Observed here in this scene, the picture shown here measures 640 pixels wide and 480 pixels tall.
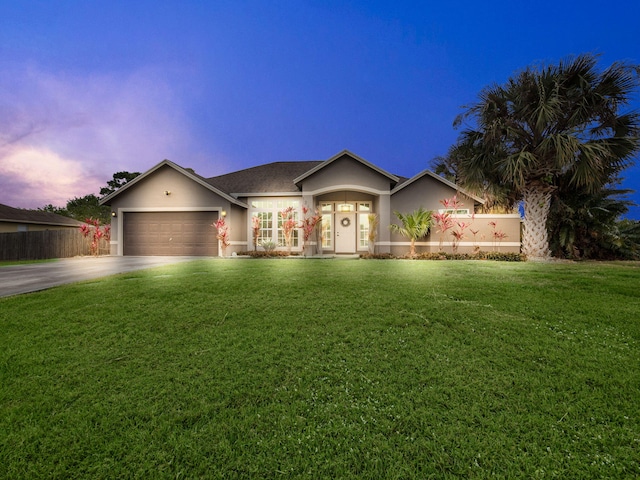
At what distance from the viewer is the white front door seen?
52.9 feet

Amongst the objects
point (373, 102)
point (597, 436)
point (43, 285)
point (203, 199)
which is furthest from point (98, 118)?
point (373, 102)

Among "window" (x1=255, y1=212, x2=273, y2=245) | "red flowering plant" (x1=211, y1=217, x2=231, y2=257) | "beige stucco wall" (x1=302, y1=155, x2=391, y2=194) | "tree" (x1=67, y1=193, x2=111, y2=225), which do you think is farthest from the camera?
"tree" (x1=67, y1=193, x2=111, y2=225)

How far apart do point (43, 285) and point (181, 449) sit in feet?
24.6

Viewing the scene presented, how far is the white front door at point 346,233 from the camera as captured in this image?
1611 centimetres

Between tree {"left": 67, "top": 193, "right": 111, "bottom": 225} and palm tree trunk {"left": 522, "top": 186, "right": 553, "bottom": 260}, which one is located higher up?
tree {"left": 67, "top": 193, "right": 111, "bottom": 225}

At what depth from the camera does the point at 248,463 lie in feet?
6.56

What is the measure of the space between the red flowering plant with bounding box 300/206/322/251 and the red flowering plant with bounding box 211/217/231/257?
12.9ft

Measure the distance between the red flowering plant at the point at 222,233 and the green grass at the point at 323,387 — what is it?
366 inches

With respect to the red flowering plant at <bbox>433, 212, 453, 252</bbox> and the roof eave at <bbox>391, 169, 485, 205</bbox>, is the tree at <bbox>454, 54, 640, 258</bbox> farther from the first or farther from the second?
the red flowering plant at <bbox>433, 212, 453, 252</bbox>

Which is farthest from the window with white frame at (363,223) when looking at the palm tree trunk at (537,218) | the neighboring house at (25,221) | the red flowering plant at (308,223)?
the neighboring house at (25,221)

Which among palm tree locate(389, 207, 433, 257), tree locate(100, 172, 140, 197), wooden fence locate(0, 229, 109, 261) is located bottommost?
wooden fence locate(0, 229, 109, 261)

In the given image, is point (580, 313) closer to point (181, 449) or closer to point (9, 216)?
point (181, 449)

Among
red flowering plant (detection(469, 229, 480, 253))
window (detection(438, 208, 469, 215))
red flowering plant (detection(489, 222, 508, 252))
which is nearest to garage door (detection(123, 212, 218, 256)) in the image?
window (detection(438, 208, 469, 215))

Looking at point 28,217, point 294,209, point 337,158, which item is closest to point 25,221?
point 28,217
